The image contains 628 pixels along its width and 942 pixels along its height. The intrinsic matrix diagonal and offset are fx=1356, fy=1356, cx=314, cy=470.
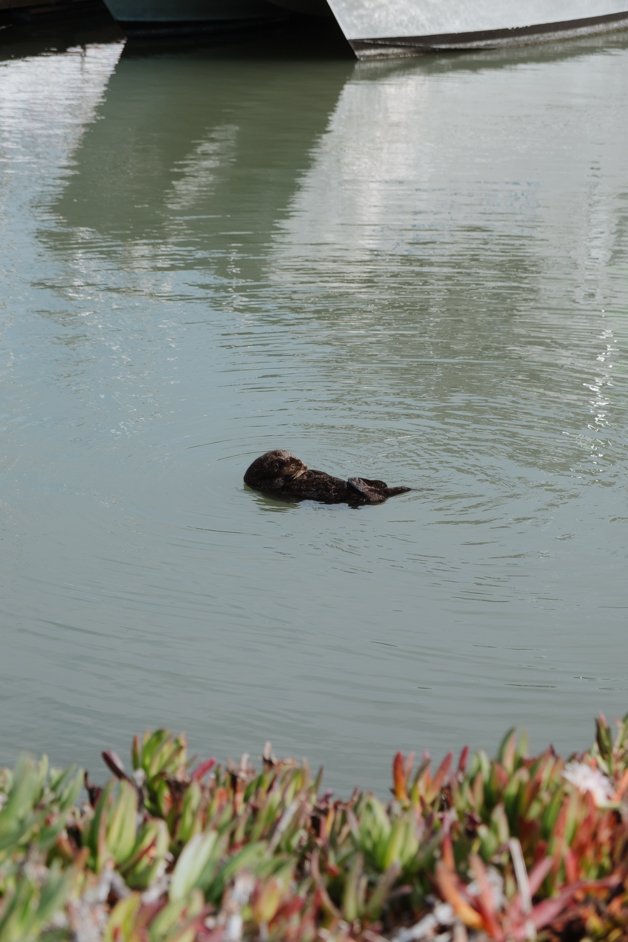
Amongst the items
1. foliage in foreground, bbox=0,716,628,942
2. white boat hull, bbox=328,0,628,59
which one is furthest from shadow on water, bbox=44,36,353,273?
foliage in foreground, bbox=0,716,628,942

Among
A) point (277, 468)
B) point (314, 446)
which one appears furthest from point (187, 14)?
point (277, 468)

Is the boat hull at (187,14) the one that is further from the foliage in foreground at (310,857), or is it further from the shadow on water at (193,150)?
the foliage in foreground at (310,857)

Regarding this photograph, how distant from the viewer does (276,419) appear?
700 cm

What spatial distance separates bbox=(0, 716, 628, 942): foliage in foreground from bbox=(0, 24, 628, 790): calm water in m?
1.53

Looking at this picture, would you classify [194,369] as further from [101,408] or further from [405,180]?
[405,180]

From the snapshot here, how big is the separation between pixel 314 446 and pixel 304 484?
77cm

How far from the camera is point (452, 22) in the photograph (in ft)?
76.8

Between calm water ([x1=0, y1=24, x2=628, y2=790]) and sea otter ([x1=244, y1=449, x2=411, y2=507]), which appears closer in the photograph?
calm water ([x1=0, y1=24, x2=628, y2=790])

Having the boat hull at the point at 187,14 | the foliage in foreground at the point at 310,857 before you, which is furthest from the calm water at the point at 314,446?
the boat hull at the point at 187,14

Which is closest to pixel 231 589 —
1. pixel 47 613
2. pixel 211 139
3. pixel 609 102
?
pixel 47 613

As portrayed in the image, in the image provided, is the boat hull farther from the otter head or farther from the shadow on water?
the otter head

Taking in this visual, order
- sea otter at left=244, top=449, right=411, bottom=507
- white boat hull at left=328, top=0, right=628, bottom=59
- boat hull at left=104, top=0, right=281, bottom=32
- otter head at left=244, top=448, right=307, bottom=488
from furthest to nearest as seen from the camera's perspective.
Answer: boat hull at left=104, top=0, right=281, bottom=32 → white boat hull at left=328, top=0, right=628, bottom=59 → otter head at left=244, top=448, right=307, bottom=488 → sea otter at left=244, top=449, right=411, bottom=507

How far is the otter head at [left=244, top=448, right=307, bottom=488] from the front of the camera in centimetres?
596

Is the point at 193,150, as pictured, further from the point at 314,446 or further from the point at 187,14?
the point at 187,14
